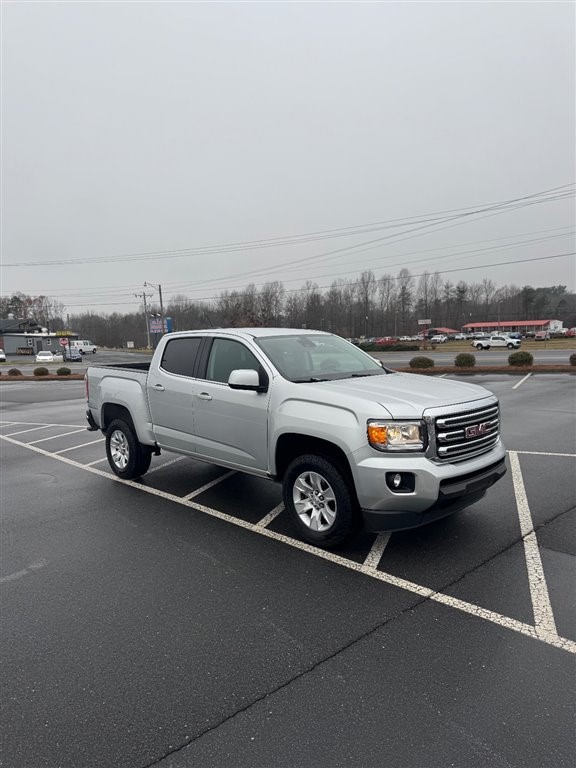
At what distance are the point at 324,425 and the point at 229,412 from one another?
4.13 ft

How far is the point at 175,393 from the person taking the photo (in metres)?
5.53

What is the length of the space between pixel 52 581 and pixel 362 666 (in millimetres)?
2479

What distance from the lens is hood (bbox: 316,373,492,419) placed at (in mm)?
3680

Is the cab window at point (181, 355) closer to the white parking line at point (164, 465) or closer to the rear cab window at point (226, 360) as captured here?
the rear cab window at point (226, 360)

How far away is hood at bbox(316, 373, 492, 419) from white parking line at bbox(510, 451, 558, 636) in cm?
130

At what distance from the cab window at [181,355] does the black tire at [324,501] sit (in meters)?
1.91

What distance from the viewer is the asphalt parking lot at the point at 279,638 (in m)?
2.22

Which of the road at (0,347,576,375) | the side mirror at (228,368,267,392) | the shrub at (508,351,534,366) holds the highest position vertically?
the side mirror at (228,368,267,392)

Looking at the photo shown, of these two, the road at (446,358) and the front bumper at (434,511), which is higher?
the front bumper at (434,511)

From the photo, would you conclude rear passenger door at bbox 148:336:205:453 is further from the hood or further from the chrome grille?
the chrome grille

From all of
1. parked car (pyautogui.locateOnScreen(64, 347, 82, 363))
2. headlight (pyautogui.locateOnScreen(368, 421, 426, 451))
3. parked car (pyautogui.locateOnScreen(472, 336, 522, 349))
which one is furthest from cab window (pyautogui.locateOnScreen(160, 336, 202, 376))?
parked car (pyautogui.locateOnScreen(64, 347, 82, 363))

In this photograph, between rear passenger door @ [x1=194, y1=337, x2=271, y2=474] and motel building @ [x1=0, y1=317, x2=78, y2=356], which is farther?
motel building @ [x1=0, y1=317, x2=78, y2=356]

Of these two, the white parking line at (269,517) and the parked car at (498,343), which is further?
the parked car at (498,343)

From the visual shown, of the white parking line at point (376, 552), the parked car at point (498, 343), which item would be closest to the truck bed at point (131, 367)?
the white parking line at point (376, 552)
